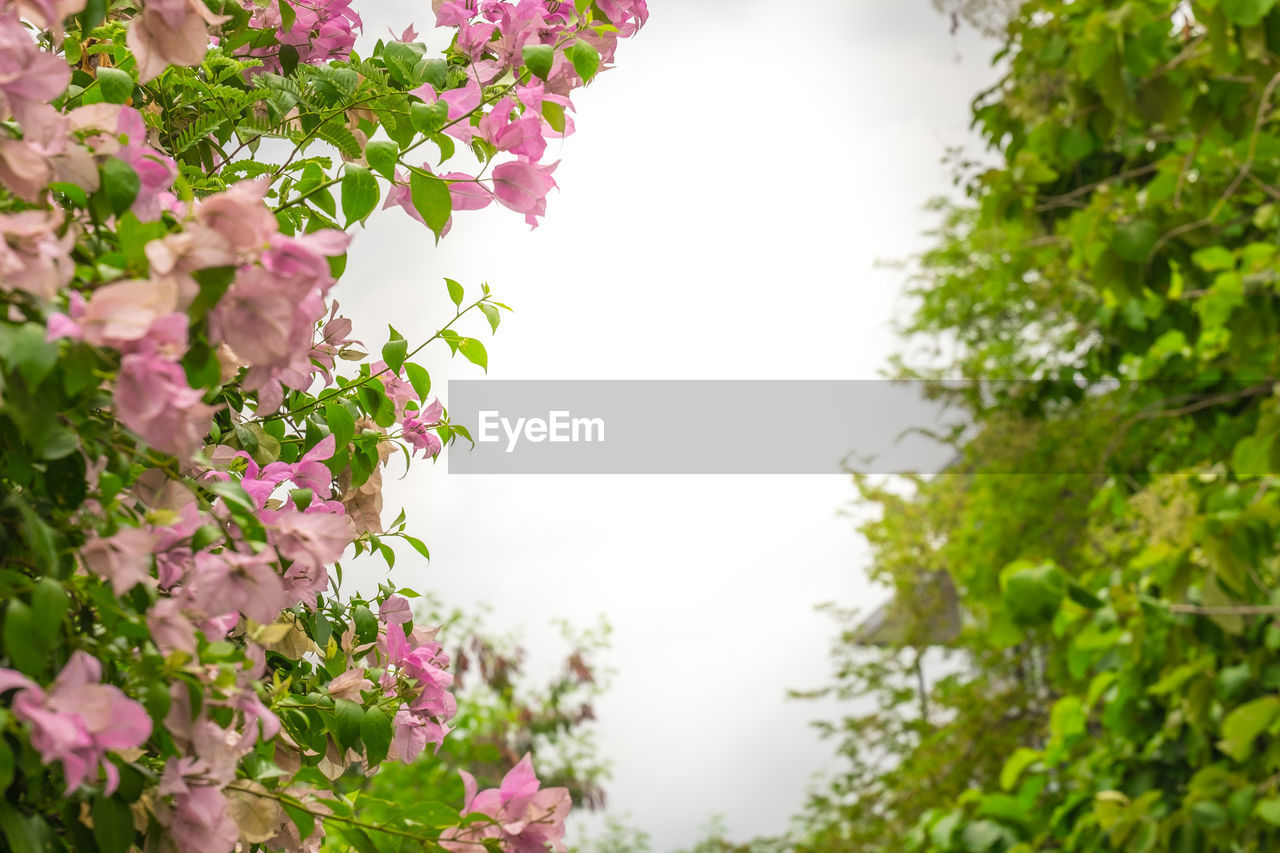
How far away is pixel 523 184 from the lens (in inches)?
34.3

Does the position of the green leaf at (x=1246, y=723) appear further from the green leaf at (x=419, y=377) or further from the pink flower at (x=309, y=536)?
the pink flower at (x=309, y=536)

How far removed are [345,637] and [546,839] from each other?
357mm

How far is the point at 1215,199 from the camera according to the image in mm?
2121

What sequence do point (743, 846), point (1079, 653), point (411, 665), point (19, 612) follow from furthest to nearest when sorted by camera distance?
1. point (743, 846)
2. point (1079, 653)
3. point (411, 665)
4. point (19, 612)

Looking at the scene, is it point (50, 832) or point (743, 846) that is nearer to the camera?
point (50, 832)

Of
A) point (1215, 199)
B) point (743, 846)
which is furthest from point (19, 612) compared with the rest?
point (743, 846)

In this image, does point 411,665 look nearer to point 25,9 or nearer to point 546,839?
point 546,839

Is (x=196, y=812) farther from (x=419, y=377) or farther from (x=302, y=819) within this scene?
(x=419, y=377)

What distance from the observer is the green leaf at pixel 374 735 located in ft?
2.79

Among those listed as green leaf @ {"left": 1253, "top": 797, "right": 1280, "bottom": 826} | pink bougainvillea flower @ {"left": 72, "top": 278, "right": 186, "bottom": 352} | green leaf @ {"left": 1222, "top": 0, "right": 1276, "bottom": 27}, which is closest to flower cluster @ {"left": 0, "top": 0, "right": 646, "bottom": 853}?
pink bougainvillea flower @ {"left": 72, "top": 278, "right": 186, "bottom": 352}

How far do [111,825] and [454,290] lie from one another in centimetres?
60

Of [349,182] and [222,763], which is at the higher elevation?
[349,182]

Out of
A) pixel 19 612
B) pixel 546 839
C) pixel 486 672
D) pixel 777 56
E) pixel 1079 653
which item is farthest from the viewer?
pixel 777 56

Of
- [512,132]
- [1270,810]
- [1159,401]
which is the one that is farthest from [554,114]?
[1159,401]
